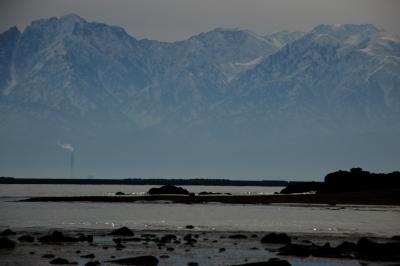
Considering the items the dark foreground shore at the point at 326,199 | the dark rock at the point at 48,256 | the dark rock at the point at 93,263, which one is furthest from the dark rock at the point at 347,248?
the dark foreground shore at the point at 326,199

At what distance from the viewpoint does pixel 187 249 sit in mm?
67375

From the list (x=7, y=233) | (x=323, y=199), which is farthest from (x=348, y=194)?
(x=7, y=233)

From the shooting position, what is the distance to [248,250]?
6669 cm

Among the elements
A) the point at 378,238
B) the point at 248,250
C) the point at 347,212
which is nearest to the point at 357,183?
the point at 347,212

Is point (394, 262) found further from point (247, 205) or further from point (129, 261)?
point (247, 205)

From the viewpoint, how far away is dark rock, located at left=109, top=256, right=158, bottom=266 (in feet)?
193

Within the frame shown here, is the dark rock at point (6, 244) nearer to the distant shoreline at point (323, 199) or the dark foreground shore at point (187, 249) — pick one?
the dark foreground shore at point (187, 249)

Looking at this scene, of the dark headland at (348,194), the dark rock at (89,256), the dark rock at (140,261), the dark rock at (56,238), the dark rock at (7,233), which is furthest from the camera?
the dark headland at (348,194)

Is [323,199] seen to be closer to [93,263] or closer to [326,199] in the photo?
[326,199]

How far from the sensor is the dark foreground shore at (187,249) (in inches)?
2359

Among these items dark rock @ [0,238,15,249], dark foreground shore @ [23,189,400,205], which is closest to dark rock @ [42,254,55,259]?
dark rock @ [0,238,15,249]

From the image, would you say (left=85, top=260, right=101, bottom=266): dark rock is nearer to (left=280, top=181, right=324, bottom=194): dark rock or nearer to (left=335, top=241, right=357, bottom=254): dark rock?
(left=335, top=241, right=357, bottom=254): dark rock

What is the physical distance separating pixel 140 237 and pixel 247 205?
2734 inches

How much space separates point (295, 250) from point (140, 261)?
11849 mm
